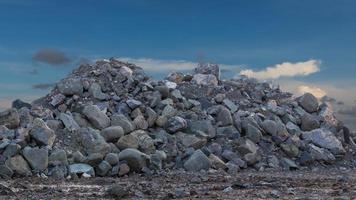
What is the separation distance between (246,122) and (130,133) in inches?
165

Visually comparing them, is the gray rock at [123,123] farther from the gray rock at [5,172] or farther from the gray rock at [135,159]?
the gray rock at [5,172]

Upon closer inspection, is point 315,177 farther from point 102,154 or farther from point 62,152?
point 62,152

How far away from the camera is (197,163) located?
57.3 feet

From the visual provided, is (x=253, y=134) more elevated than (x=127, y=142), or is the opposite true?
(x=253, y=134)

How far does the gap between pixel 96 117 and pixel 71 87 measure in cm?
233

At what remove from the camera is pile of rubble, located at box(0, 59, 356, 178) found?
16688 mm

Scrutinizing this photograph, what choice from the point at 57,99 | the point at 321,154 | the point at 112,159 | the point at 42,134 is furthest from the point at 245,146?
the point at 57,99

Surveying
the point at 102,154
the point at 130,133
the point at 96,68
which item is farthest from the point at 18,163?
the point at 96,68

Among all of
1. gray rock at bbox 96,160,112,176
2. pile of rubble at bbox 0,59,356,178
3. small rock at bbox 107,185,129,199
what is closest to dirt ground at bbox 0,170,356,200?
small rock at bbox 107,185,129,199

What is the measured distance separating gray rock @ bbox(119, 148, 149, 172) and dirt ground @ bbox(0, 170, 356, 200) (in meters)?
0.34

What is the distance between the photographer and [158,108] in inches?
800

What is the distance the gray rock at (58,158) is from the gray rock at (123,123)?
2451 millimetres

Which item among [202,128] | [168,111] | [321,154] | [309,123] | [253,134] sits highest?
[168,111]

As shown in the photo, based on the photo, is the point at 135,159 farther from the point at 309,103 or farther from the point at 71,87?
the point at 309,103
